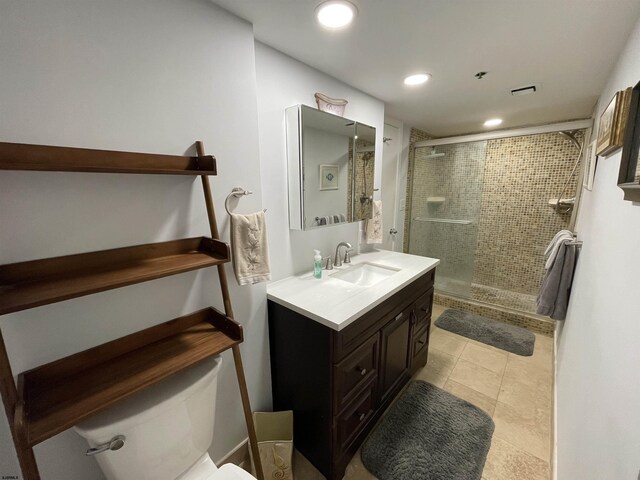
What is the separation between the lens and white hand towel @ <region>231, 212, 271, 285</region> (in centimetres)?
115

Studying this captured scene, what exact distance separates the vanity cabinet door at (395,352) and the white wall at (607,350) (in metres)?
0.81

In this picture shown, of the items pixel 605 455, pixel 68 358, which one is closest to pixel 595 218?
pixel 605 455

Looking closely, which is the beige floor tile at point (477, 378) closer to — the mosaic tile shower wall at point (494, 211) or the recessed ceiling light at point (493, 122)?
the mosaic tile shower wall at point (494, 211)

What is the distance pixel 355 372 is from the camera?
50.4 inches

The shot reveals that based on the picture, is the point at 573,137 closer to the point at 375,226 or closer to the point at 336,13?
the point at 375,226

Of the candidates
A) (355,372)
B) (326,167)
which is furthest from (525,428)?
(326,167)

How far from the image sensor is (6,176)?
68 cm

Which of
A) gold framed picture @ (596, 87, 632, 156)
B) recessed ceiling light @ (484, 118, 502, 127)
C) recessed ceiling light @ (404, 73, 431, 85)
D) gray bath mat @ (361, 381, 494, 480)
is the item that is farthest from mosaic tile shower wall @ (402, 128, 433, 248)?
gold framed picture @ (596, 87, 632, 156)

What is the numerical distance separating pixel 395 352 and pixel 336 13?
71.3 inches

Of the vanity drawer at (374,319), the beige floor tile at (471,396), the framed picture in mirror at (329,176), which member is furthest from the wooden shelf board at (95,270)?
the beige floor tile at (471,396)

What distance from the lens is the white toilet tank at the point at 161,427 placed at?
0.76m

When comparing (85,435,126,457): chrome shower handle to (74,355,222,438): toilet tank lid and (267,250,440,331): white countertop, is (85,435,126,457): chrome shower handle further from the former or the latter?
(267,250,440,331): white countertop

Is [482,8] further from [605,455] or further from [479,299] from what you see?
[479,299]

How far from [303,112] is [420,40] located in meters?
0.66
